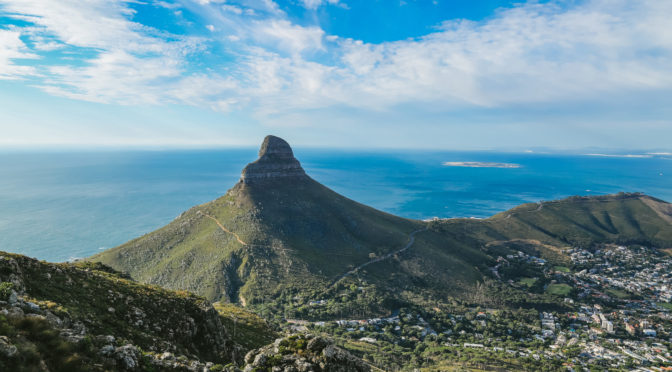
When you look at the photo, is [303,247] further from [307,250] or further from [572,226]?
[572,226]

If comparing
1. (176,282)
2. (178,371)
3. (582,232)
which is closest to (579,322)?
(582,232)

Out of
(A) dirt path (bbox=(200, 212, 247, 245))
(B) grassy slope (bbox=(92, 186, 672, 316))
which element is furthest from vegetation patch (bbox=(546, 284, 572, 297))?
(A) dirt path (bbox=(200, 212, 247, 245))

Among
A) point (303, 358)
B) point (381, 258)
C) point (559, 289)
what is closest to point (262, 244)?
point (381, 258)

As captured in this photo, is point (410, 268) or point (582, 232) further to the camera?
point (582, 232)

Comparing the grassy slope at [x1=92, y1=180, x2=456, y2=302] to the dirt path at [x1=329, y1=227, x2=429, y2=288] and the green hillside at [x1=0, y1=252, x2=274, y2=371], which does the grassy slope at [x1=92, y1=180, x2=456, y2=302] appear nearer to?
the dirt path at [x1=329, y1=227, x2=429, y2=288]

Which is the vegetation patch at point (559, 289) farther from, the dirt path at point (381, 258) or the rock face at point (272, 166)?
the rock face at point (272, 166)

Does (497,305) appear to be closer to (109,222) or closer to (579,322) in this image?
(579,322)
